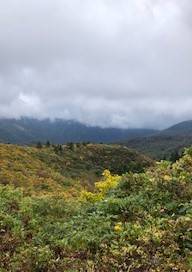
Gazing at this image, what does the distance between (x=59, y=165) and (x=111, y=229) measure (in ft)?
221

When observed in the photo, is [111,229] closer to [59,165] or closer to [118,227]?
[118,227]

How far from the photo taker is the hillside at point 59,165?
4523 cm

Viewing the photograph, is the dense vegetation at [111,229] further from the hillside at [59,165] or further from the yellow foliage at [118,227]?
the hillside at [59,165]

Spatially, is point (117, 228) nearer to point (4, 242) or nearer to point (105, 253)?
point (105, 253)

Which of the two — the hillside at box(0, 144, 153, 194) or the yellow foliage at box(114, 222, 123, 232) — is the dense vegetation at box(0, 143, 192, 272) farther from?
the hillside at box(0, 144, 153, 194)

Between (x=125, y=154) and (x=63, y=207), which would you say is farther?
(x=125, y=154)

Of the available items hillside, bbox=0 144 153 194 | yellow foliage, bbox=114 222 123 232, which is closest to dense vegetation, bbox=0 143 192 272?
yellow foliage, bbox=114 222 123 232

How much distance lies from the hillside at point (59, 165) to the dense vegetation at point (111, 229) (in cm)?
2057

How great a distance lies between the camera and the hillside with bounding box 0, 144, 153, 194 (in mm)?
45231

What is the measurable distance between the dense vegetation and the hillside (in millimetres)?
20568

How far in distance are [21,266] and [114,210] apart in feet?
13.3

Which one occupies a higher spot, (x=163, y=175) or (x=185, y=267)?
(x=163, y=175)

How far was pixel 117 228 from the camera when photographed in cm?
1331

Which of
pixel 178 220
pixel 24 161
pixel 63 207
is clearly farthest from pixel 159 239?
pixel 24 161
